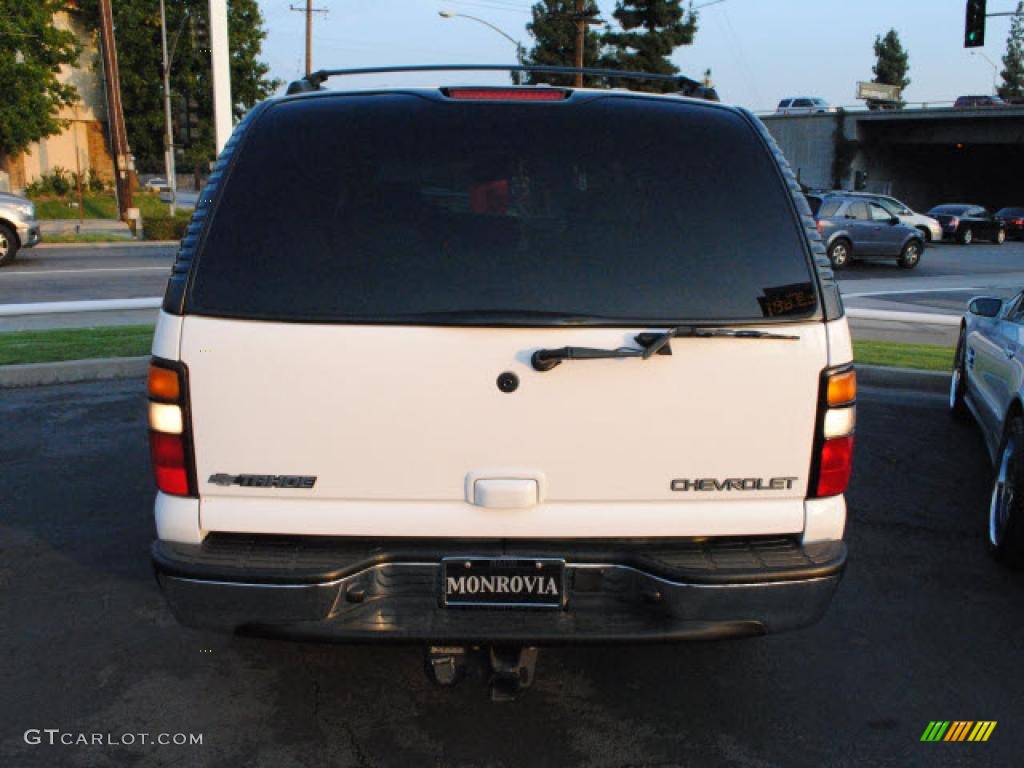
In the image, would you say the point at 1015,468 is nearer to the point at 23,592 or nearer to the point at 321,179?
the point at 321,179

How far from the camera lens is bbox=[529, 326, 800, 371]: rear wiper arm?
2781 mm

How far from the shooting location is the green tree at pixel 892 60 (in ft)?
404

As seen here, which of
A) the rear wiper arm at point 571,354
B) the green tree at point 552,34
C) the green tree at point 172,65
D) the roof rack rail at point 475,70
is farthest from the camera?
the green tree at point 552,34

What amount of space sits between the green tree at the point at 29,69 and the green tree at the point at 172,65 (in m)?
11.9

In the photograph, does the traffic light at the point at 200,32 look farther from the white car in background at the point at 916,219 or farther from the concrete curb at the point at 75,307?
the white car in background at the point at 916,219

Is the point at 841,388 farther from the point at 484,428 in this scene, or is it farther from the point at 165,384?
the point at 165,384

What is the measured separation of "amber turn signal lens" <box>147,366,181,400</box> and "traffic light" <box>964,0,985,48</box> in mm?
27107

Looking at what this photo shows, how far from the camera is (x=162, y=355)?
2.86 meters

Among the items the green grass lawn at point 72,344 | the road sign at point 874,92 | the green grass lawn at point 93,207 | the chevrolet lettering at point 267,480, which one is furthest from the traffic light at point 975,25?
the road sign at point 874,92

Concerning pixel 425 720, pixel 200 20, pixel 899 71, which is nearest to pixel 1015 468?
pixel 425 720

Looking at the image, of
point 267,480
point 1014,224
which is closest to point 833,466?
point 267,480

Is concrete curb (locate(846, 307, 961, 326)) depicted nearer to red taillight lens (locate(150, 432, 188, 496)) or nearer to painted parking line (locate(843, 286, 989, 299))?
painted parking line (locate(843, 286, 989, 299))

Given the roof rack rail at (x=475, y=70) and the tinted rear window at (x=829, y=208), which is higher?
the roof rack rail at (x=475, y=70)

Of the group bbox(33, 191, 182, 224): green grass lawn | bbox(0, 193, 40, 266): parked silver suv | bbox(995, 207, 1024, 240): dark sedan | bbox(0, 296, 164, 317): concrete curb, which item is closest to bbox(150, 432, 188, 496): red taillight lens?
bbox(0, 296, 164, 317): concrete curb
